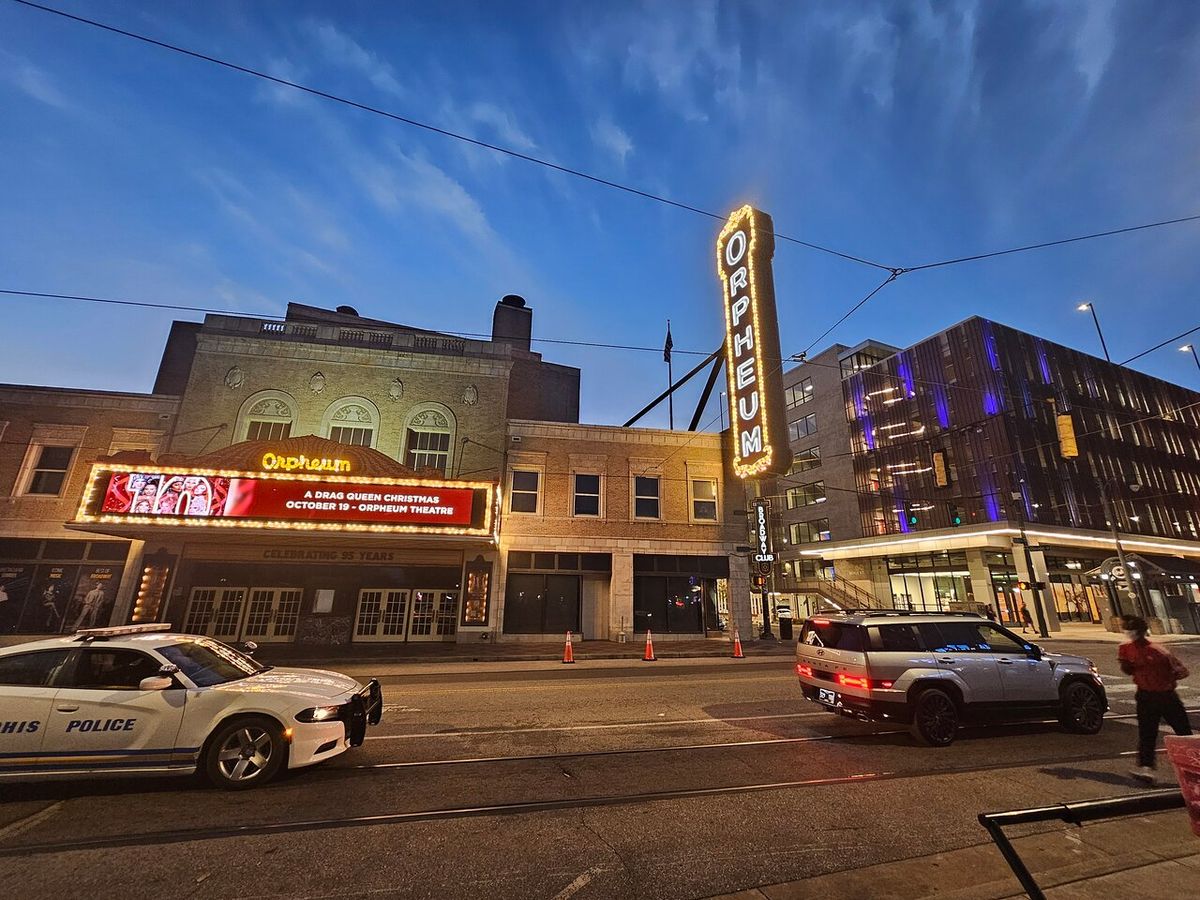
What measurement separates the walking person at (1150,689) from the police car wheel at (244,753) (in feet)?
31.4

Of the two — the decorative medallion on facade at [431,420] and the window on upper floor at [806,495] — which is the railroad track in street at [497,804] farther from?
the window on upper floor at [806,495]

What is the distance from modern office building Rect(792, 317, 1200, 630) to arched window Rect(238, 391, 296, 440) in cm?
3568

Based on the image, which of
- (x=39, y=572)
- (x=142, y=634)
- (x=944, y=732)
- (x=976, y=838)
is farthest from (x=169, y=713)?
(x=39, y=572)

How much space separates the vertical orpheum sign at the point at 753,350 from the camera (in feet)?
63.4

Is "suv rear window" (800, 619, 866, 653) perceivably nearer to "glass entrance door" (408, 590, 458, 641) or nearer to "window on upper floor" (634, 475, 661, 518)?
"window on upper floor" (634, 475, 661, 518)

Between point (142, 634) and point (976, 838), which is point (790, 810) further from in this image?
point (142, 634)

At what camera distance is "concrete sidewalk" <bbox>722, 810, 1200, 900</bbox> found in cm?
355

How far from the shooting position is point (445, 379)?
2338 cm

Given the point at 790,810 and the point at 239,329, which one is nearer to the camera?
the point at 790,810

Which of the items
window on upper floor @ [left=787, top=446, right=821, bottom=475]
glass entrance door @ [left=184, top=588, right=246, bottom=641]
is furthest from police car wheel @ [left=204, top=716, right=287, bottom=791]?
window on upper floor @ [left=787, top=446, right=821, bottom=475]

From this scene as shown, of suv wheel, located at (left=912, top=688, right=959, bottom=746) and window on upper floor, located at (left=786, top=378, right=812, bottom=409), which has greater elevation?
window on upper floor, located at (left=786, top=378, right=812, bottom=409)

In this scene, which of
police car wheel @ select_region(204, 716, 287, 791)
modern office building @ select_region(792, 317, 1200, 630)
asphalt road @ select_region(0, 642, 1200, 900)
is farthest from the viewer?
modern office building @ select_region(792, 317, 1200, 630)

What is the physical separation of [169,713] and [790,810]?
6455 millimetres

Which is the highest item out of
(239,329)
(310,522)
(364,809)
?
(239,329)
